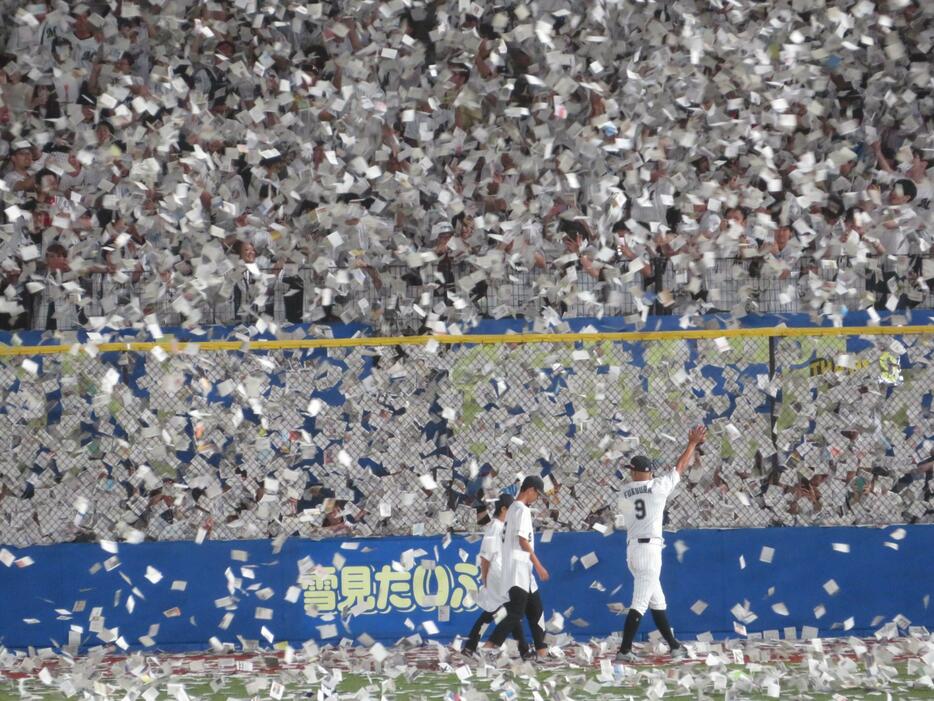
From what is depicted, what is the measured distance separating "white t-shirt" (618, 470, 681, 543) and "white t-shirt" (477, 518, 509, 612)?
2.85 ft

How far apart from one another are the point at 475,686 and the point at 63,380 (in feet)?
12.1

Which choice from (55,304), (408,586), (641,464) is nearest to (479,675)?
(408,586)

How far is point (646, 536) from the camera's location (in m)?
9.09

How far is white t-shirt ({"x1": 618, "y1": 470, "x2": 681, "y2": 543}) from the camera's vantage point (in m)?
9.10

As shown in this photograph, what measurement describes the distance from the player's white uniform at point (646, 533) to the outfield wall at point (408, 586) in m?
0.86

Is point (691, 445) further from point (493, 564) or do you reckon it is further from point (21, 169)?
point (21, 169)

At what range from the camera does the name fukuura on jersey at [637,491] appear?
9117mm

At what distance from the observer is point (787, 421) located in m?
9.77

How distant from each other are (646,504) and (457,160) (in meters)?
4.58

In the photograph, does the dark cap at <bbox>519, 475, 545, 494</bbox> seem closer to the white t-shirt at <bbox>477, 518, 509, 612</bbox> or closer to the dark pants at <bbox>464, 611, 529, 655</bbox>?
the white t-shirt at <bbox>477, 518, 509, 612</bbox>

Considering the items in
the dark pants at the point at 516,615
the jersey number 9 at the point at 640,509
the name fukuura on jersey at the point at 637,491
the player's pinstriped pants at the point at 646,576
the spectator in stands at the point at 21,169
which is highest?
the spectator in stands at the point at 21,169

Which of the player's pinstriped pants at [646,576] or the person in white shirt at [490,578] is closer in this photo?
the player's pinstriped pants at [646,576]

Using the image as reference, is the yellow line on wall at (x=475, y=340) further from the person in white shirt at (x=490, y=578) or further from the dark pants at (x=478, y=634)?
the dark pants at (x=478, y=634)

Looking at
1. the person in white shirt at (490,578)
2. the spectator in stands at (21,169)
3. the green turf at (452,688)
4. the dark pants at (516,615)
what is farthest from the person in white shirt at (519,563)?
the spectator in stands at (21,169)
